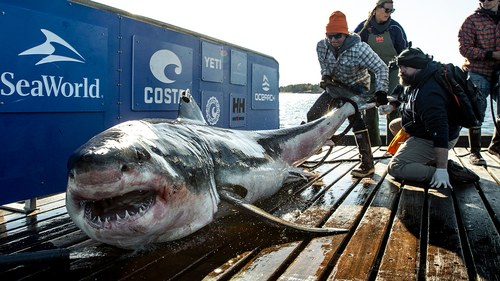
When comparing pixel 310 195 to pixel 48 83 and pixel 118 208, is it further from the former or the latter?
pixel 48 83

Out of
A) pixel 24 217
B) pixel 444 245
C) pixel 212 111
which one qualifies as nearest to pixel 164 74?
pixel 212 111

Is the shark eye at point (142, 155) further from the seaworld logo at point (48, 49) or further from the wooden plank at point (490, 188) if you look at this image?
the wooden plank at point (490, 188)

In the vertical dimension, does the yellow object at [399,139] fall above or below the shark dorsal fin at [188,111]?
below

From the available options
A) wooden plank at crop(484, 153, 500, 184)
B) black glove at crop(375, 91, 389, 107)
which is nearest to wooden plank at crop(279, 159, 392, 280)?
black glove at crop(375, 91, 389, 107)

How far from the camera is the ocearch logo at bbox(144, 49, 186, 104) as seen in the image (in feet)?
15.8

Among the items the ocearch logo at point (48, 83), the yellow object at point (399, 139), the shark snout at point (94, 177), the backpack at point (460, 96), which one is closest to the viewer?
the shark snout at point (94, 177)

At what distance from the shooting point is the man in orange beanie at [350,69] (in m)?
4.79

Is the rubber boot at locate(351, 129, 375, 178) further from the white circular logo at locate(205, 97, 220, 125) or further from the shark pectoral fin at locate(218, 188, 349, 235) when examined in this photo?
the white circular logo at locate(205, 97, 220, 125)

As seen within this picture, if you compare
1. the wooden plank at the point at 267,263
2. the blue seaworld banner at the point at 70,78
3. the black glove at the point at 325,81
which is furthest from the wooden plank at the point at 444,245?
the blue seaworld banner at the point at 70,78

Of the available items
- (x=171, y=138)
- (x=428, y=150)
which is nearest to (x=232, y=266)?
(x=171, y=138)

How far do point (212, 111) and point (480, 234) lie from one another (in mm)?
4382

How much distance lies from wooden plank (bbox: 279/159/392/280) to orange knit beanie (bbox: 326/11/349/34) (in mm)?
1964

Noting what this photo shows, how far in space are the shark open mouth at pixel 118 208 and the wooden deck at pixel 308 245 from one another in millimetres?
337

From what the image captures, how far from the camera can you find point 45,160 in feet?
11.8
